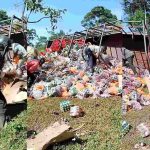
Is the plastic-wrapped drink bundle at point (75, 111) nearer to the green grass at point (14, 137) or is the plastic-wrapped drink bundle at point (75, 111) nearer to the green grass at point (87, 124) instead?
the green grass at point (87, 124)

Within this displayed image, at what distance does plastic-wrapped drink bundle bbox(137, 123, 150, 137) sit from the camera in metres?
4.76

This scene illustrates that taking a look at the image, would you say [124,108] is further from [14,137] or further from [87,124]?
[14,137]

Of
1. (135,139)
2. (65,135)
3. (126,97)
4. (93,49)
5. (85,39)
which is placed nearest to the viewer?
(65,135)

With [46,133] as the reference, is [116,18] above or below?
above

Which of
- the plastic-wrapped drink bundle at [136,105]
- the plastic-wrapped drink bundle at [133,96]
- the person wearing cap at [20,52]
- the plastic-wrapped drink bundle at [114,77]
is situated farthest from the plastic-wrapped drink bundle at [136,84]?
the person wearing cap at [20,52]

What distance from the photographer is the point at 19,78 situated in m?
5.38

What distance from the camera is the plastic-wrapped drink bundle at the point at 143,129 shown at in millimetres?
4761

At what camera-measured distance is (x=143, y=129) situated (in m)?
4.88

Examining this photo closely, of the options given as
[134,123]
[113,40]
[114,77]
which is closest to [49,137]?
[134,123]

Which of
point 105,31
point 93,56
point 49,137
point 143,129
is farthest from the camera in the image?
point 105,31

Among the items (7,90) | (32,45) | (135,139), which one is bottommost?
(135,139)

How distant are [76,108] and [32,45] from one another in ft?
5.60

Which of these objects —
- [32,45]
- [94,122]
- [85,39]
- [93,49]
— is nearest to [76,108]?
[94,122]

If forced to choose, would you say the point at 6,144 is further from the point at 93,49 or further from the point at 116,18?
the point at 116,18
